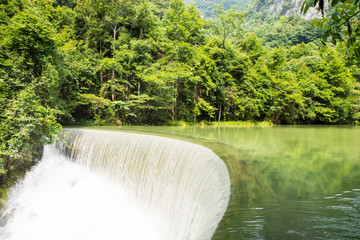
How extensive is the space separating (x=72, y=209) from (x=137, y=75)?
11.8 m

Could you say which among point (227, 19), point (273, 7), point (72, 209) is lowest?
point (72, 209)

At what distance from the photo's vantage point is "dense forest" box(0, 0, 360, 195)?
7578mm

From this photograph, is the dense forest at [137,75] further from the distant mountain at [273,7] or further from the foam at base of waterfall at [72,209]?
the distant mountain at [273,7]

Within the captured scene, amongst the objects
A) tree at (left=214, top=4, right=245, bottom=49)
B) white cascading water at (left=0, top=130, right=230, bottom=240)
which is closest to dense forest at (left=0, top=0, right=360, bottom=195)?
tree at (left=214, top=4, right=245, bottom=49)

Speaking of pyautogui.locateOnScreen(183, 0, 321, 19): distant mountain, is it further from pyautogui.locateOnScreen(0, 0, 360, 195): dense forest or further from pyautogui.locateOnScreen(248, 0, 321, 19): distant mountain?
pyautogui.locateOnScreen(0, 0, 360, 195): dense forest

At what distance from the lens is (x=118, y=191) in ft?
23.0

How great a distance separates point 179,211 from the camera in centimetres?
472

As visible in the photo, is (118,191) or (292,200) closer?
(292,200)

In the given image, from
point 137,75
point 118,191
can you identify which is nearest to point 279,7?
point 137,75

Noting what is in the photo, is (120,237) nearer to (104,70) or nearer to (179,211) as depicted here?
(179,211)

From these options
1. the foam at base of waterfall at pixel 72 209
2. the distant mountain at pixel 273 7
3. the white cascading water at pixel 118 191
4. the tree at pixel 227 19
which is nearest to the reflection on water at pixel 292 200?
the white cascading water at pixel 118 191

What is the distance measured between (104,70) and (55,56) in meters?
7.82

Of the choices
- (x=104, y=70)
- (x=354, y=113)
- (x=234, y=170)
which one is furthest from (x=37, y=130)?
(x=354, y=113)

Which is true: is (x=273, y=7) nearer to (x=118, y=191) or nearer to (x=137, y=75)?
(x=137, y=75)
